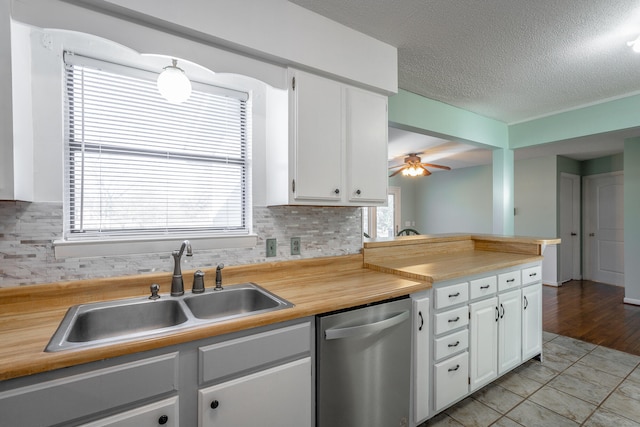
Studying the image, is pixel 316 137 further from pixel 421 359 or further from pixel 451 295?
pixel 421 359

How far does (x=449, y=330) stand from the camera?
1.88 meters

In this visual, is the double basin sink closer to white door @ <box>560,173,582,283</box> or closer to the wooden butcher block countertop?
the wooden butcher block countertop

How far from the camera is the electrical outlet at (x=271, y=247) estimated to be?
6.20 feet

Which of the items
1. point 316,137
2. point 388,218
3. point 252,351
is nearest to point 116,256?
point 252,351

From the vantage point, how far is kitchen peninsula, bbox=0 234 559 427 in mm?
917

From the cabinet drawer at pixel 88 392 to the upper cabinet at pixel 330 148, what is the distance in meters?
0.99

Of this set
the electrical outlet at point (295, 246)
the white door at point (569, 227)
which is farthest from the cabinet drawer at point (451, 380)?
the white door at point (569, 227)

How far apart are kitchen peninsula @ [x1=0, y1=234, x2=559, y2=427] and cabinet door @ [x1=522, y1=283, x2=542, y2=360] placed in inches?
10.4

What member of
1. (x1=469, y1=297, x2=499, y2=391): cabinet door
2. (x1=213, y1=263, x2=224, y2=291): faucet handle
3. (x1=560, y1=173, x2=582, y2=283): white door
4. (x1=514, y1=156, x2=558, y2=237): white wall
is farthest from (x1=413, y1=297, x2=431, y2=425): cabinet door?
(x1=560, y1=173, x2=582, y2=283): white door

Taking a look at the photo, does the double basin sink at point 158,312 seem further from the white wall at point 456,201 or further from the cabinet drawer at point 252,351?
the white wall at point 456,201

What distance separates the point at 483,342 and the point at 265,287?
1547mm

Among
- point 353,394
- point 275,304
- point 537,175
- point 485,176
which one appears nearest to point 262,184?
point 275,304

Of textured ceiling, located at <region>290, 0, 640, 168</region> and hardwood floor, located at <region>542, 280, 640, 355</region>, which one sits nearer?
textured ceiling, located at <region>290, 0, 640, 168</region>

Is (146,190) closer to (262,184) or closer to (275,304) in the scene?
(262,184)
